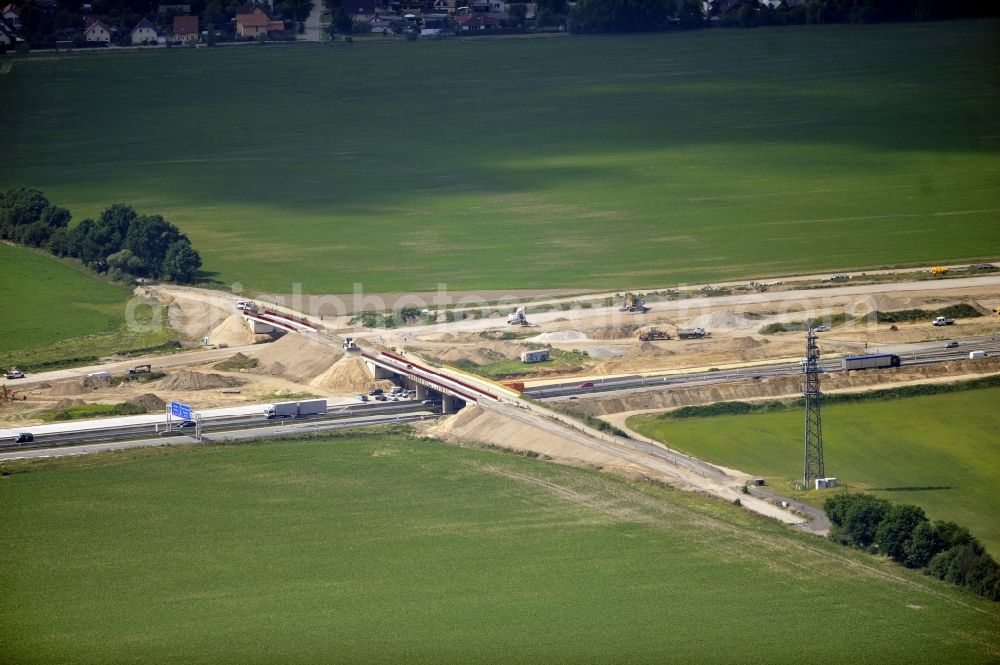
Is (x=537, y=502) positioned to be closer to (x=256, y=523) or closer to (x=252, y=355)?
(x=256, y=523)

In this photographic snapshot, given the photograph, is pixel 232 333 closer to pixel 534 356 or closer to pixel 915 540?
pixel 534 356

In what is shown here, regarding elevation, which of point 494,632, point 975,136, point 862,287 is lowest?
point 494,632

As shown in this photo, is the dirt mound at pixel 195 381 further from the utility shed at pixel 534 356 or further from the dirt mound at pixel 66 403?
the utility shed at pixel 534 356

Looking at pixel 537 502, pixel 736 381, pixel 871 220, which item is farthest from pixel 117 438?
pixel 871 220

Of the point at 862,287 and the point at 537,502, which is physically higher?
the point at 862,287

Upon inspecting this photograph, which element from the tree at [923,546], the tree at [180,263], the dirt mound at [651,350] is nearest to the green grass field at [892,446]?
the tree at [923,546]

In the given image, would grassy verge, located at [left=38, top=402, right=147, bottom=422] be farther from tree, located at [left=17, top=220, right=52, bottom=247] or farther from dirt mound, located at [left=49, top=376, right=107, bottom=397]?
tree, located at [left=17, top=220, right=52, bottom=247]
